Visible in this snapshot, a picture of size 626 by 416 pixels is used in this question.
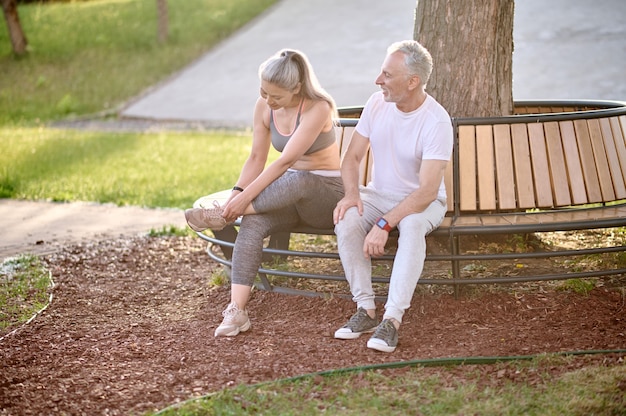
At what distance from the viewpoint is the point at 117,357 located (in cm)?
460

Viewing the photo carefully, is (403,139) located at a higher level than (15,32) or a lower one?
higher

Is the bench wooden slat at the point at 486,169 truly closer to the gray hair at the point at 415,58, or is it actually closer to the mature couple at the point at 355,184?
the mature couple at the point at 355,184

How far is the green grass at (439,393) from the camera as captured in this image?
3.72 meters

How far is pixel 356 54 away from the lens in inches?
867

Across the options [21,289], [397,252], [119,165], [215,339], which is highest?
[397,252]

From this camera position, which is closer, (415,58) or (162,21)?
(415,58)

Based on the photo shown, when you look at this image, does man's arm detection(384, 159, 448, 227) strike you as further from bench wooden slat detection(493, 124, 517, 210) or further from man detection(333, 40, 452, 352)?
bench wooden slat detection(493, 124, 517, 210)

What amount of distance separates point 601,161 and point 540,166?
428 millimetres

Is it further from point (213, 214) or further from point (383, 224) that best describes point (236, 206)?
point (383, 224)

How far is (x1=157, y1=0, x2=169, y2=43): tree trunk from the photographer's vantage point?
916 inches

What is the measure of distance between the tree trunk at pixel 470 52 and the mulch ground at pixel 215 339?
4.45 feet

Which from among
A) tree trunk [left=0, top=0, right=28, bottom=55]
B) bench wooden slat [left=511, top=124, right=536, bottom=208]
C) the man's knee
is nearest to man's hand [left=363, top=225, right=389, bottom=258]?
the man's knee

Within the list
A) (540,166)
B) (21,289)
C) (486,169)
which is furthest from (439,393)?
(21,289)

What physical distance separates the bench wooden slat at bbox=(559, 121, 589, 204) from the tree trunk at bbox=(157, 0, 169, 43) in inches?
753
